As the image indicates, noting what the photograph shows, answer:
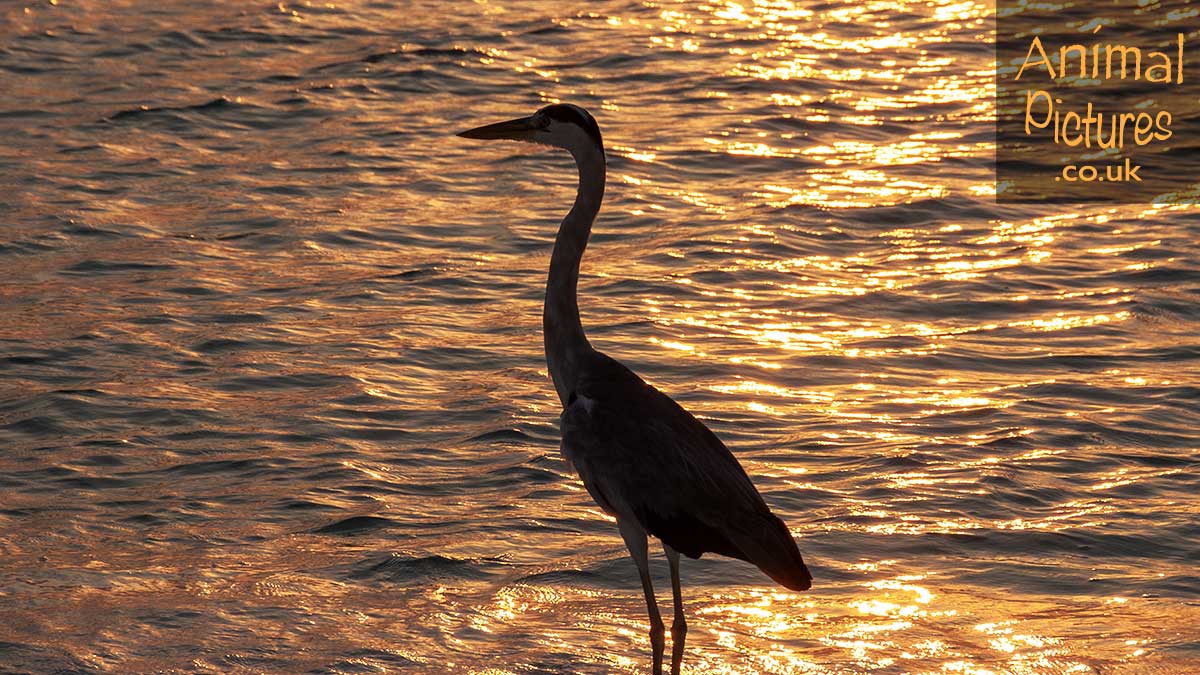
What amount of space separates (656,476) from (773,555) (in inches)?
23.3

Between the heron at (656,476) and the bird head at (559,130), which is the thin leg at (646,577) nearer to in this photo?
the heron at (656,476)

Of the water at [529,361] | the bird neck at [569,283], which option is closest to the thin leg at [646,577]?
the water at [529,361]

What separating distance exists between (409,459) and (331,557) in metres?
1.52

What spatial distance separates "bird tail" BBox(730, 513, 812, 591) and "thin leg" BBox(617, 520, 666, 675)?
468mm

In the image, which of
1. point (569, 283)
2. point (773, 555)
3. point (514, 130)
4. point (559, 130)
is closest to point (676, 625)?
point (773, 555)

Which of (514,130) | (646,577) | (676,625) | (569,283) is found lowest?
(676,625)

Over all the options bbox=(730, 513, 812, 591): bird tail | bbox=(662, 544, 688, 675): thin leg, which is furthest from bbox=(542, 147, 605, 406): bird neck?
bbox=(730, 513, 812, 591): bird tail

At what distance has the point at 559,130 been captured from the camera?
29.4 ft

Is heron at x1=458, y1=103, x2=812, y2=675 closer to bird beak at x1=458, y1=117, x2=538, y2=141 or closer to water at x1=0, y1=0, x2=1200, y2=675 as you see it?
bird beak at x1=458, y1=117, x2=538, y2=141

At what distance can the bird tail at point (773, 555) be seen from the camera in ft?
25.7

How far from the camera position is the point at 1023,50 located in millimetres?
21766

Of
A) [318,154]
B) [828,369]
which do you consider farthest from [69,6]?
[828,369]

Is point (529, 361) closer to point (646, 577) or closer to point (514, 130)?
point (514, 130)

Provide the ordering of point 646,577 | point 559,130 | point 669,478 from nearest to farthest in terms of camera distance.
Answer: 1. point 669,478
2. point 646,577
3. point 559,130
